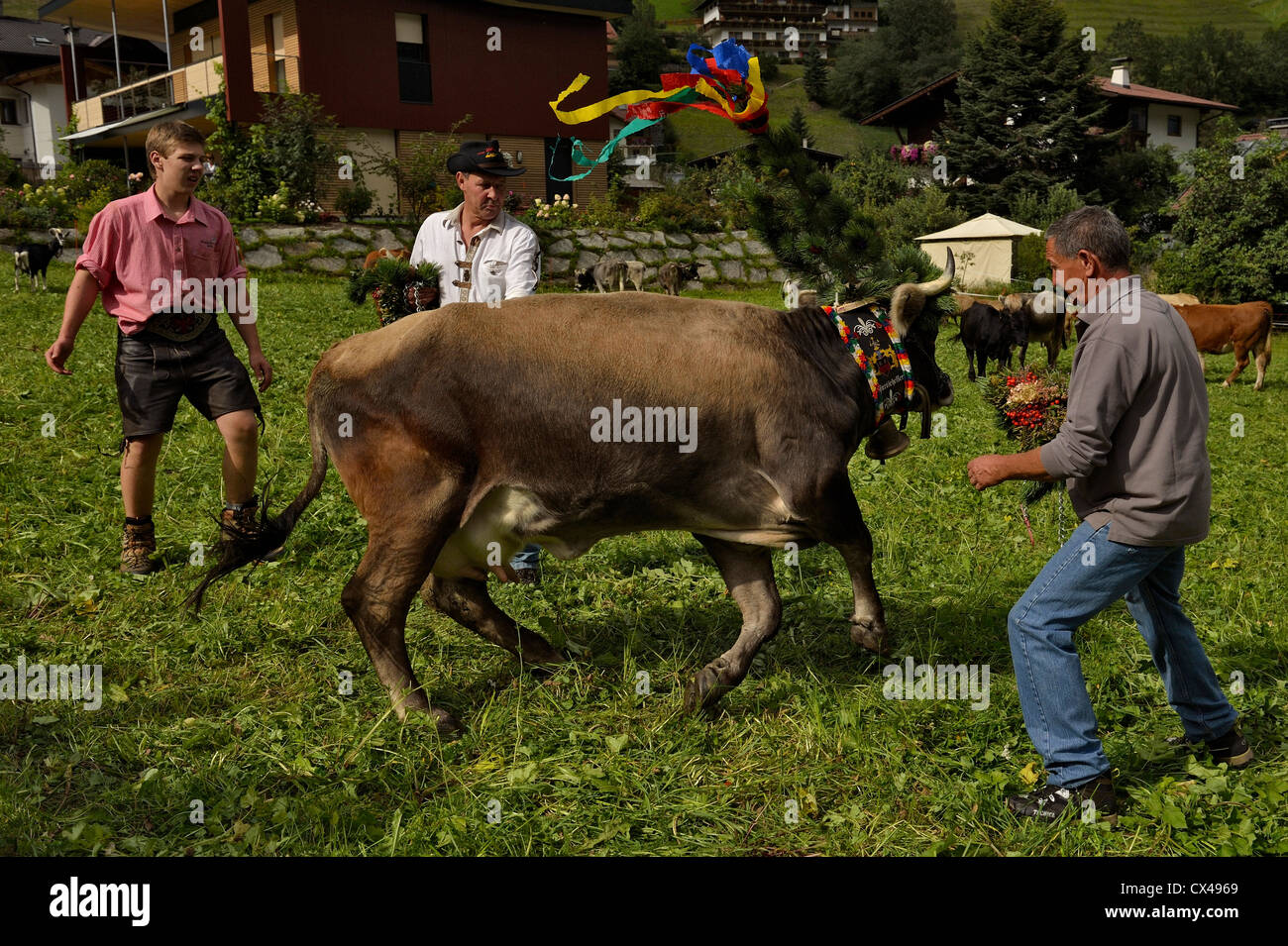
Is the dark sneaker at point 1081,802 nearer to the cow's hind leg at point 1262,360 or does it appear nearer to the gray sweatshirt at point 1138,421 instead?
the gray sweatshirt at point 1138,421

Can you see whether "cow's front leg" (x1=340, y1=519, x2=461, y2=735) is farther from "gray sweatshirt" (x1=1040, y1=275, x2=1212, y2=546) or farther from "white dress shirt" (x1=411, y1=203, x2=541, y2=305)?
"gray sweatshirt" (x1=1040, y1=275, x2=1212, y2=546)

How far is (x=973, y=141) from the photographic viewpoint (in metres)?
41.0

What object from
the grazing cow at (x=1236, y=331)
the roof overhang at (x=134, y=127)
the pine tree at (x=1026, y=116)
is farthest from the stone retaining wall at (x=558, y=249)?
the pine tree at (x=1026, y=116)

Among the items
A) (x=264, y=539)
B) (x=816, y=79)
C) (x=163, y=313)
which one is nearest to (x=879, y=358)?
(x=264, y=539)

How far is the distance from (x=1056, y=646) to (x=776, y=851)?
1153mm

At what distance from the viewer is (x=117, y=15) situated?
30.4 metres

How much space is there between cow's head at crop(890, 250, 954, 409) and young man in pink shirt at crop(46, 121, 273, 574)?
3399 millimetres

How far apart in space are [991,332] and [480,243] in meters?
12.0

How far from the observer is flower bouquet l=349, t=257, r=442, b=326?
5.44 m

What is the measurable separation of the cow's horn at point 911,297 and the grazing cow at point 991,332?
11583mm

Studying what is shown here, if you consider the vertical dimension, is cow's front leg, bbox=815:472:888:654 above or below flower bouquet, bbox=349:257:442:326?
below

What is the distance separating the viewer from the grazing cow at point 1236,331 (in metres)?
16.5

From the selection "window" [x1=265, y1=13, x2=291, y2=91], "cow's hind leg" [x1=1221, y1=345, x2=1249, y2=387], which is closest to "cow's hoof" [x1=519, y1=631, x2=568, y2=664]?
"cow's hind leg" [x1=1221, y1=345, x2=1249, y2=387]

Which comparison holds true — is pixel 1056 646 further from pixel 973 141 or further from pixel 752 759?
pixel 973 141
